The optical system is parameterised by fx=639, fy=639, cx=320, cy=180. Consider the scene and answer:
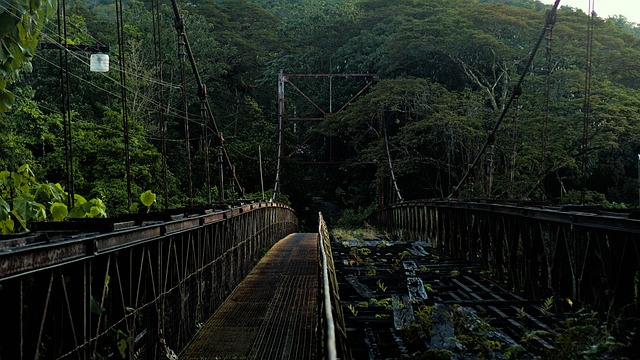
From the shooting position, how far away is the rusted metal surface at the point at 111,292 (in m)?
3.18

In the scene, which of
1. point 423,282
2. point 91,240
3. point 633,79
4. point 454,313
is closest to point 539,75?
point 633,79

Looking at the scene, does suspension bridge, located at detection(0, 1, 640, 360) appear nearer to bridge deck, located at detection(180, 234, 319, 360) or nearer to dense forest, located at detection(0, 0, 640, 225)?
bridge deck, located at detection(180, 234, 319, 360)

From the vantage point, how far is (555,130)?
830 inches

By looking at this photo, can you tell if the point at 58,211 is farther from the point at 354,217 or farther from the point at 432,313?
the point at 354,217

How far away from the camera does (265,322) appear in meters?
7.35

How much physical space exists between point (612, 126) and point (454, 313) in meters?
15.6

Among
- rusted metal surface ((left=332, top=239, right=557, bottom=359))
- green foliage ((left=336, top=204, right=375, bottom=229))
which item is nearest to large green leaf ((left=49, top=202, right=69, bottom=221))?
rusted metal surface ((left=332, top=239, right=557, bottom=359))

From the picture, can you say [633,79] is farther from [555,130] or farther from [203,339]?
[203,339]

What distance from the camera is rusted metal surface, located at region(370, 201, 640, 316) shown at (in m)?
5.83

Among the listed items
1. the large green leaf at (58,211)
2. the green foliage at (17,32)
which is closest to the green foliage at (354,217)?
the large green leaf at (58,211)

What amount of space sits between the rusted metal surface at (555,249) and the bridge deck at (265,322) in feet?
9.33

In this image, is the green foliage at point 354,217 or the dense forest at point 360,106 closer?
the dense forest at point 360,106

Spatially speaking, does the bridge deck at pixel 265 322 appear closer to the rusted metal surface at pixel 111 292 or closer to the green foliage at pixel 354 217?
A: the rusted metal surface at pixel 111 292

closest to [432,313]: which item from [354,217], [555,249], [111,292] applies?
[555,249]
